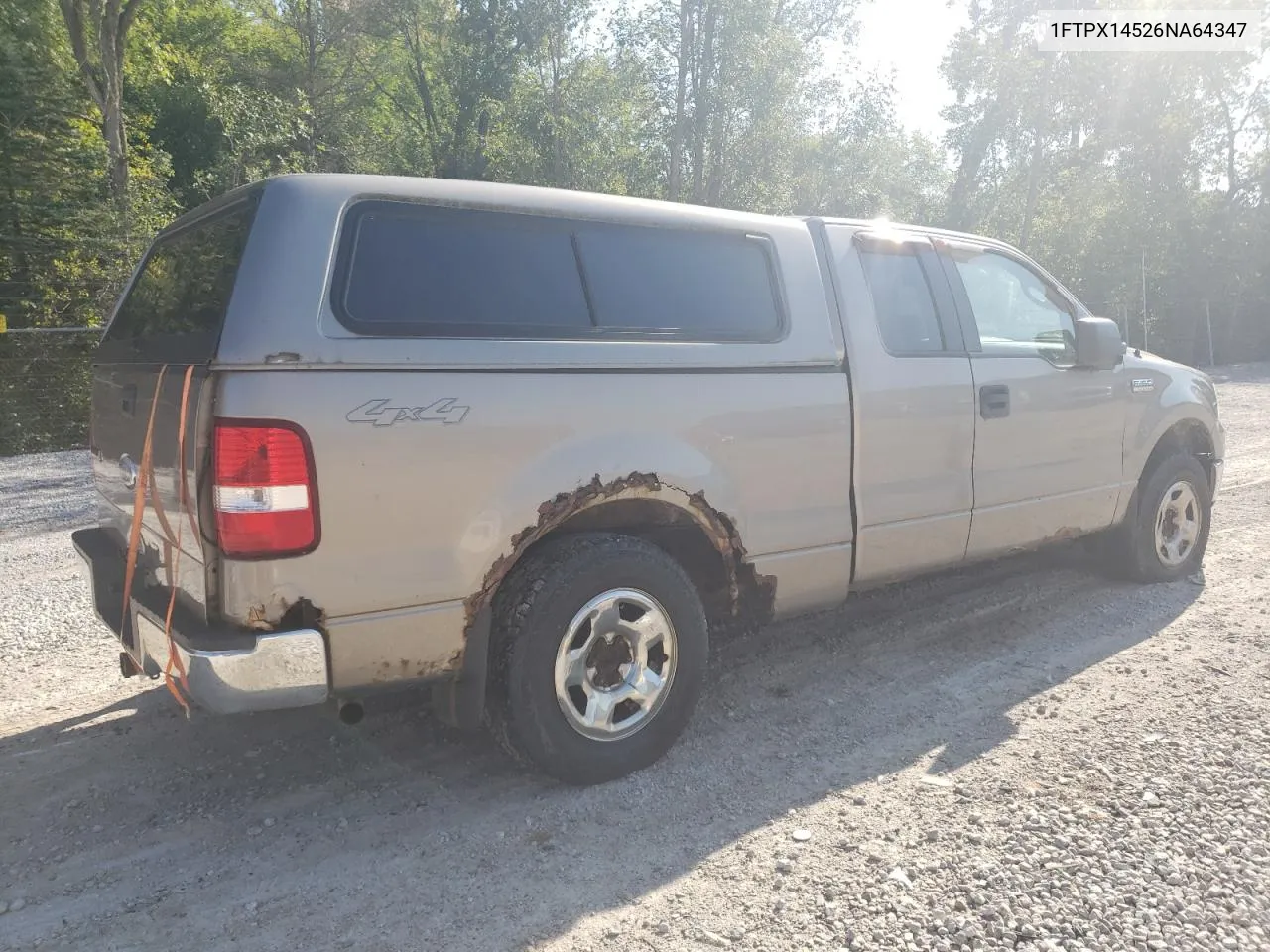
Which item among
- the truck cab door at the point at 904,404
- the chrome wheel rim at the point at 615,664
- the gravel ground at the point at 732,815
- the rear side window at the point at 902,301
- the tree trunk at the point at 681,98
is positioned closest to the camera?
the gravel ground at the point at 732,815

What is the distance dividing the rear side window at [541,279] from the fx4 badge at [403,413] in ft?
0.73

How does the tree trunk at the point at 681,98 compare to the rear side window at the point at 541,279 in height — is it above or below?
above

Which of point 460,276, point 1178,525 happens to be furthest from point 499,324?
point 1178,525

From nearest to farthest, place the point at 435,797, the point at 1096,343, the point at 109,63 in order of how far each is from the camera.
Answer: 1. the point at 435,797
2. the point at 1096,343
3. the point at 109,63

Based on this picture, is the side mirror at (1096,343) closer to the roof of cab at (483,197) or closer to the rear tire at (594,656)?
the roof of cab at (483,197)

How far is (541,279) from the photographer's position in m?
3.22

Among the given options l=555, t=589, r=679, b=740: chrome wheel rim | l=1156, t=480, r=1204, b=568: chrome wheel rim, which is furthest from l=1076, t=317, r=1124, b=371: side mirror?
l=555, t=589, r=679, b=740: chrome wheel rim

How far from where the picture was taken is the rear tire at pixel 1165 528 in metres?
5.47

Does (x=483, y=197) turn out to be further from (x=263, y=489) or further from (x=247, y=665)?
(x=247, y=665)

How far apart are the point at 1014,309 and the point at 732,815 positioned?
3.14 metres

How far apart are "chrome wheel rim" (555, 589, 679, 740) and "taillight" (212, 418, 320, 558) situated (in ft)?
3.18

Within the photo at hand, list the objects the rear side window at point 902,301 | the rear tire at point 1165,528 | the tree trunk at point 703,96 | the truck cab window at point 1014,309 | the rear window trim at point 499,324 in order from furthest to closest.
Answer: the tree trunk at point 703,96 < the rear tire at point 1165,528 < the truck cab window at point 1014,309 < the rear side window at point 902,301 < the rear window trim at point 499,324

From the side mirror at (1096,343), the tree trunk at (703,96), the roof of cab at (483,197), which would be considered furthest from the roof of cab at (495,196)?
the tree trunk at (703,96)

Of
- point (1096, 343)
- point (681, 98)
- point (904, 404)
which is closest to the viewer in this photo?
point (904, 404)
